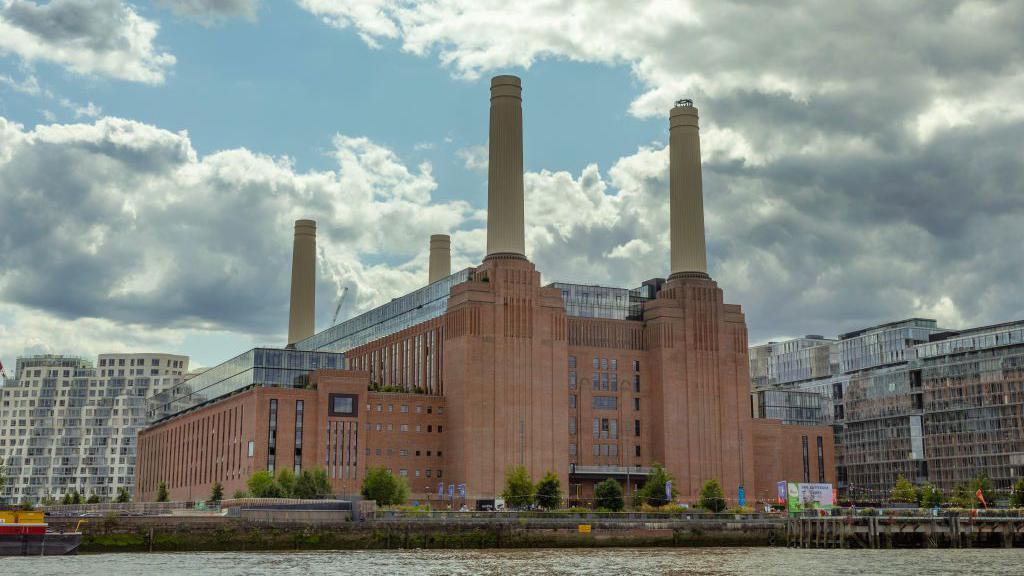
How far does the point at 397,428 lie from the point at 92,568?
73623mm

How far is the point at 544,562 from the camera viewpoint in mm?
87562

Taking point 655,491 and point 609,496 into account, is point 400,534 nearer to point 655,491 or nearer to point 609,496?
point 609,496

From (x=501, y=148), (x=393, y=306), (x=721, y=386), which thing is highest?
(x=501, y=148)

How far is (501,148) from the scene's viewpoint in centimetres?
16050

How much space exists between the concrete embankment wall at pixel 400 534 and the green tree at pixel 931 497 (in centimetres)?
5895

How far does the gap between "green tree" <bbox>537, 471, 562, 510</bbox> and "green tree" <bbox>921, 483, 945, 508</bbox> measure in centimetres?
5815

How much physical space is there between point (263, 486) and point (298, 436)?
1461 centimetres

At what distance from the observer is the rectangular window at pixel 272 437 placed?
14550cm

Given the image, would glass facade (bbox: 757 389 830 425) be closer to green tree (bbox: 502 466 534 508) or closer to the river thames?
green tree (bbox: 502 466 534 508)

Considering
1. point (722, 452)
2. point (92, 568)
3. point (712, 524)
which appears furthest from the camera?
point (722, 452)

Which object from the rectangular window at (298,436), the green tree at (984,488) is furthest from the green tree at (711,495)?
the rectangular window at (298,436)

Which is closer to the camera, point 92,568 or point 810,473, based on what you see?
point 92,568

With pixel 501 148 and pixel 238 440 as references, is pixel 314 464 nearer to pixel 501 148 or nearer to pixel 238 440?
pixel 238 440

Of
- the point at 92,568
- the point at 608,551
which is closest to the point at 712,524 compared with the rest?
the point at 608,551
